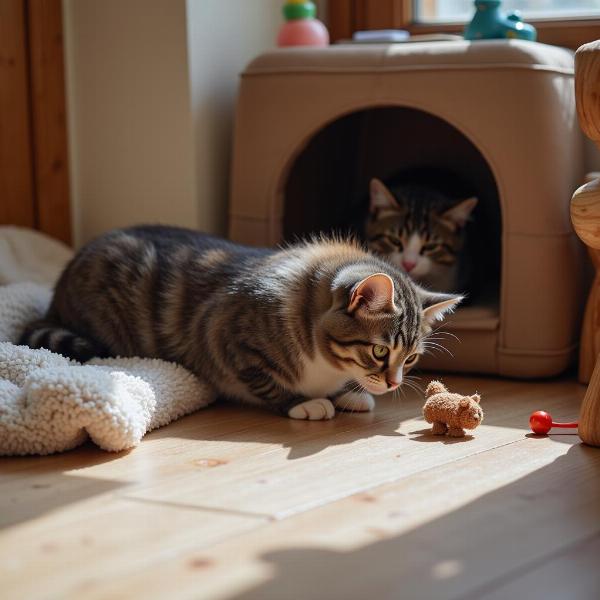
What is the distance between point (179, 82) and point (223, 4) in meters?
0.32

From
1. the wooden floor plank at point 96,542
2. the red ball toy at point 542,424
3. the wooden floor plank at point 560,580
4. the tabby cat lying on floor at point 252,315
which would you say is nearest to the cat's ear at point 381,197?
the tabby cat lying on floor at point 252,315

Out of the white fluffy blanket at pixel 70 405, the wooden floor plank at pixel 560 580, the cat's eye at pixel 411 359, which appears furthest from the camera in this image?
the cat's eye at pixel 411 359

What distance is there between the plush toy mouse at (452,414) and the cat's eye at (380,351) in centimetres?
16

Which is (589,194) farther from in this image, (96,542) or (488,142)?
(96,542)

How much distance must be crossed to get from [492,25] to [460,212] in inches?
23.8

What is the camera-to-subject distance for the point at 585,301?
301 centimetres

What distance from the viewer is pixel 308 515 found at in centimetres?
178

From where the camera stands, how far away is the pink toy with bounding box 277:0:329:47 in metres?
3.35

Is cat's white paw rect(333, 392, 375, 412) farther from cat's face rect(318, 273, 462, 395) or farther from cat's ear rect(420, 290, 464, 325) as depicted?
cat's ear rect(420, 290, 464, 325)

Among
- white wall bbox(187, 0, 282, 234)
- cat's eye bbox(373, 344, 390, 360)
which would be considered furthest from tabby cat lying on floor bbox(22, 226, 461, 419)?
white wall bbox(187, 0, 282, 234)

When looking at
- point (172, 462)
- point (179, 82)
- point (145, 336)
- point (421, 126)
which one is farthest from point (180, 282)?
point (421, 126)

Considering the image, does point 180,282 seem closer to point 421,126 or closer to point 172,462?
point 172,462

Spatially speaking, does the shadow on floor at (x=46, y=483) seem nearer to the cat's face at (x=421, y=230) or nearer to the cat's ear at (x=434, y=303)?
the cat's ear at (x=434, y=303)

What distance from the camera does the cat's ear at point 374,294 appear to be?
7.43 ft
